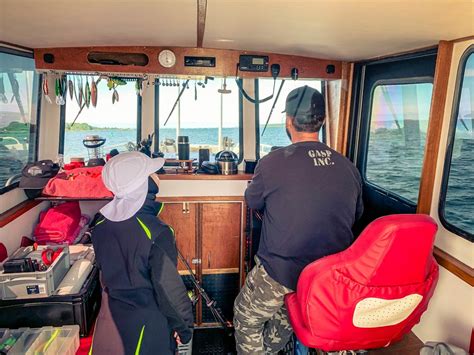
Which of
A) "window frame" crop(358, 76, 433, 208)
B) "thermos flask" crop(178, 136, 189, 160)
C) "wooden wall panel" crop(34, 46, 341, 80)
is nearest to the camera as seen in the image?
"window frame" crop(358, 76, 433, 208)

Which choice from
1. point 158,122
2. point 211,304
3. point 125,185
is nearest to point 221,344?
point 211,304

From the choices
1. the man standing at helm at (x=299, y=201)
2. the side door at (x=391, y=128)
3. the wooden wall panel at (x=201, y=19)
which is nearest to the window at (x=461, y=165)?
the side door at (x=391, y=128)

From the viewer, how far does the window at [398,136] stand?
2154 millimetres

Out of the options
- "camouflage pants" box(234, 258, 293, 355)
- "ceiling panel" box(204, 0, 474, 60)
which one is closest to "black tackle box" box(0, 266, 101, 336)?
"camouflage pants" box(234, 258, 293, 355)

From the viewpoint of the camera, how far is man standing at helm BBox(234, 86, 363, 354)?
1567 millimetres

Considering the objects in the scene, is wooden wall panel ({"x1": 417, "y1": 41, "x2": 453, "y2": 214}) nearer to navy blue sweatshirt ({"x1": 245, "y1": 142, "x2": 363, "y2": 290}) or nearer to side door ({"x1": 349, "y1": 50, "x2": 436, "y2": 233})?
side door ({"x1": 349, "y1": 50, "x2": 436, "y2": 233})

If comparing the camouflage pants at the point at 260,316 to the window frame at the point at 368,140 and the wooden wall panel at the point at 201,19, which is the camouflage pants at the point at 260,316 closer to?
the window frame at the point at 368,140

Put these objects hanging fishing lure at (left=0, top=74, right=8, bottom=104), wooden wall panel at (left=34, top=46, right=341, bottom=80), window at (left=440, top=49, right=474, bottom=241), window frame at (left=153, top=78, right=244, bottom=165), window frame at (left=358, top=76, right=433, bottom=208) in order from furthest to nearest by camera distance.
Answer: window frame at (left=153, top=78, right=244, bottom=165), wooden wall panel at (left=34, top=46, right=341, bottom=80), hanging fishing lure at (left=0, top=74, right=8, bottom=104), window frame at (left=358, top=76, right=433, bottom=208), window at (left=440, top=49, right=474, bottom=241)

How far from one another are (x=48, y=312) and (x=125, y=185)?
2.95ft

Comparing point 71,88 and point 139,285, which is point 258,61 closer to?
point 71,88

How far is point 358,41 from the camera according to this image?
1925mm

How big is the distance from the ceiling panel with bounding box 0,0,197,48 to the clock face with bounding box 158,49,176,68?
171mm

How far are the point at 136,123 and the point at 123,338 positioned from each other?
7.18ft

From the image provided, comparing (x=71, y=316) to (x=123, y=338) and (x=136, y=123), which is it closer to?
(x=123, y=338)
